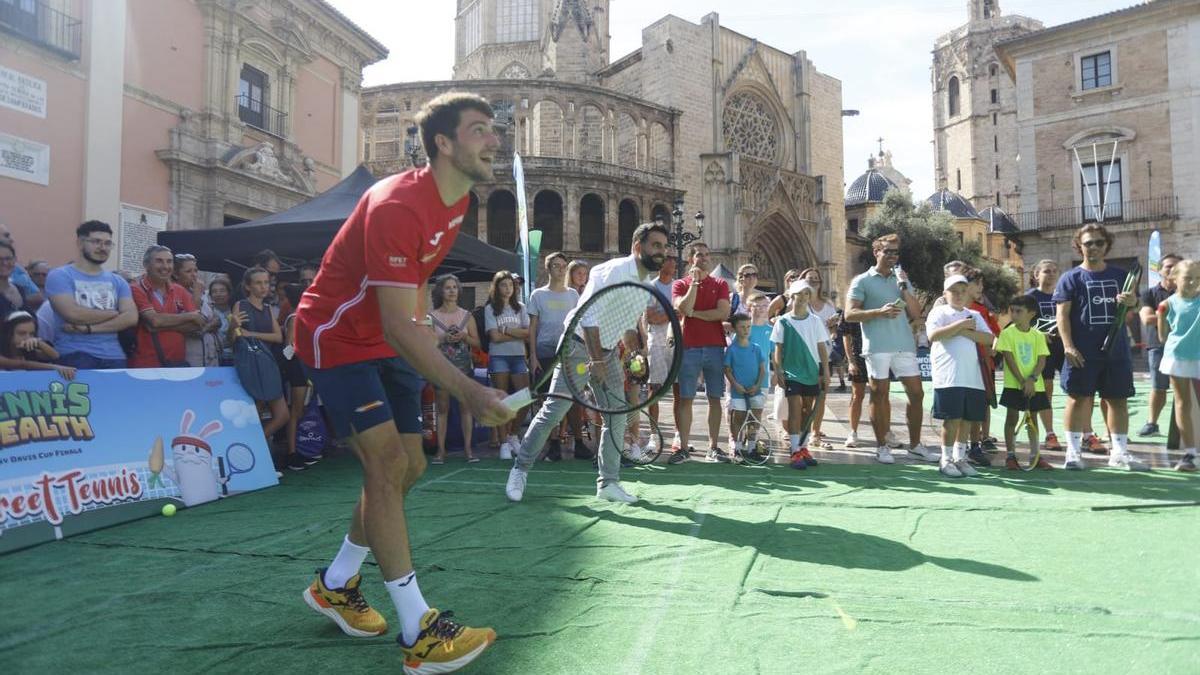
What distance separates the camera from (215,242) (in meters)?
9.51

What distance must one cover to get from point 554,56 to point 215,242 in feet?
126

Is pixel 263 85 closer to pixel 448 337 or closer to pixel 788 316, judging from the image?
pixel 448 337

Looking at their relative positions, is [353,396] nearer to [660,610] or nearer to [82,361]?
[660,610]

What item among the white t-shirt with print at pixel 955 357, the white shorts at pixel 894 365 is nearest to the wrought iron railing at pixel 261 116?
the white shorts at pixel 894 365

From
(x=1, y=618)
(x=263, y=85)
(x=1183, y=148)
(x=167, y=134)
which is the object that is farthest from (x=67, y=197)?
(x=1183, y=148)

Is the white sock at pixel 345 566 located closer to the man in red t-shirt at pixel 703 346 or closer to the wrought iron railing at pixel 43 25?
the man in red t-shirt at pixel 703 346

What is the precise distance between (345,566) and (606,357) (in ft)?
5.32

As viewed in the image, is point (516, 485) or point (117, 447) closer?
point (117, 447)

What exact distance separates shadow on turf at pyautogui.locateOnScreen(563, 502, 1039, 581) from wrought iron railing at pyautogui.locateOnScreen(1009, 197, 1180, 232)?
33.4 metres

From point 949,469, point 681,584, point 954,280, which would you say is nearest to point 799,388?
point 949,469

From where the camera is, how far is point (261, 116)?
20.0 metres

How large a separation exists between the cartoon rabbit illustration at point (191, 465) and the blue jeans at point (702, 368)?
4252mm

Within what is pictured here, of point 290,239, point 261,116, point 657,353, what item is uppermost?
point 261,116

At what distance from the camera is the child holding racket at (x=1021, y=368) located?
266 inches
